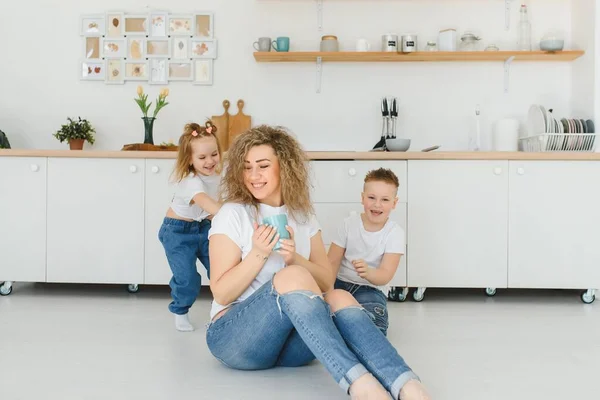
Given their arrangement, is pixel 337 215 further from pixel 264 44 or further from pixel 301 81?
pixel 264 44

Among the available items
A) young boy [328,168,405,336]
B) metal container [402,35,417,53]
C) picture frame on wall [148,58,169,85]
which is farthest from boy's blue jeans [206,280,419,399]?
picture frame on wall [148,58,169,85]

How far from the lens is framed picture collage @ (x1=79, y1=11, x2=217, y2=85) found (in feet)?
12.0

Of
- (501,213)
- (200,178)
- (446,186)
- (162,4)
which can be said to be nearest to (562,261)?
(501,213)

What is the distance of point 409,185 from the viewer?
3.09m

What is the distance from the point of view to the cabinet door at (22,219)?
317 cm

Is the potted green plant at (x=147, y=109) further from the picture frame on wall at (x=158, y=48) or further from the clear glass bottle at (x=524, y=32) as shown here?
the clear glass bottle at (x=524, y=32)

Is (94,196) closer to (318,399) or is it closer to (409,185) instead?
(409,185)

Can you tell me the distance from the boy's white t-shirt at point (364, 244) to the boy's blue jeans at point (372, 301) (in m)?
0.02

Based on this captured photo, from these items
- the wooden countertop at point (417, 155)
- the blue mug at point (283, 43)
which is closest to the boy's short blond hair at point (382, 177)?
the wooden countertop at point (417, 155)

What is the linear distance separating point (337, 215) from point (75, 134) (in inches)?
60.2

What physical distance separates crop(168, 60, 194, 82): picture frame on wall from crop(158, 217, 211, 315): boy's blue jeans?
1395mm

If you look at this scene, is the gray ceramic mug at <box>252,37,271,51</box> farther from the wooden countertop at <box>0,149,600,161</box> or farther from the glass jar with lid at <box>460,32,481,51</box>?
the glass jar with lid at <box>460,32,481,51</box>

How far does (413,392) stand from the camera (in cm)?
141

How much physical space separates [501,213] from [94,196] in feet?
6.52
